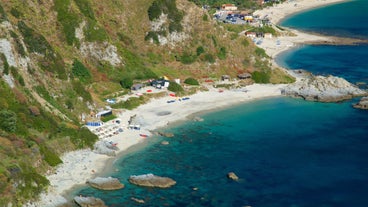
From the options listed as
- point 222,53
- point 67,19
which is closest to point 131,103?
point 67,19

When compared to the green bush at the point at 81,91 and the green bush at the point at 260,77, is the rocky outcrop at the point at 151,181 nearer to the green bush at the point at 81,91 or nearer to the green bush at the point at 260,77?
the green bush at the point at 81,91

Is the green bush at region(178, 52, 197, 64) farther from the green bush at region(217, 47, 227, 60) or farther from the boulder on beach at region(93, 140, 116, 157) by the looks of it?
the boulder on beach at region(93, 140, 116, 157)

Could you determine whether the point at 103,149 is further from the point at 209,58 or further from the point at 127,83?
the point at 209,58

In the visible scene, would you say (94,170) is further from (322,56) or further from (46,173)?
(322,56)

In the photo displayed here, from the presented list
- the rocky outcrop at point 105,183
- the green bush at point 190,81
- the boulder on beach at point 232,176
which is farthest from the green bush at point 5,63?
the green bush at point 190,81

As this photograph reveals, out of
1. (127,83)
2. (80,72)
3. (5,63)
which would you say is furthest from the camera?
(127,83)

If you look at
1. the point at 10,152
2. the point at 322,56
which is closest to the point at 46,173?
the point at 10,152
